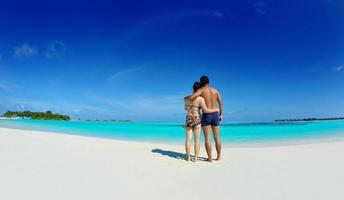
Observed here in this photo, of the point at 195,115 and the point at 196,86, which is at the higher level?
the point at 196,86

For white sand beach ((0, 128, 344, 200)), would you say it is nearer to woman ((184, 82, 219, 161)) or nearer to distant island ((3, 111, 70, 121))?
woman ((184, 82, 219, 161))

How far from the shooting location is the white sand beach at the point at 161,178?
2.94 metres

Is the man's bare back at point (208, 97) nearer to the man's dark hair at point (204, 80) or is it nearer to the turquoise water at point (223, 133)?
the man's dark hair at point (204, 80)

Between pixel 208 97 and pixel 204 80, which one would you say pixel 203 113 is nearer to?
pixel 208 97

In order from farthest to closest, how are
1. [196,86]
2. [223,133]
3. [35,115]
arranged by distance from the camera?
[35,115] < [223,133] < [196,86]

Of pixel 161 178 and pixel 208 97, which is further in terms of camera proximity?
pixel 208 97

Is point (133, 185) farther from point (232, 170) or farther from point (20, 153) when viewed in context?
point (20, 153)

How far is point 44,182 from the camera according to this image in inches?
129

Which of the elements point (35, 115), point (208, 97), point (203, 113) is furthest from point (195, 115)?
point (35, 115)

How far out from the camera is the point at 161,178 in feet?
12.2

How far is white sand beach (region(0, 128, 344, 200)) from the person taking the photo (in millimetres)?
2939

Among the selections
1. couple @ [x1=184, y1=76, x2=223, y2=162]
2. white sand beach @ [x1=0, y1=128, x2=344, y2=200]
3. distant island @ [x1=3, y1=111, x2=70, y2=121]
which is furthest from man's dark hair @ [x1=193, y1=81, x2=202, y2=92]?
distant island @ [x1=3, y1=111, x2=70, y2=121]

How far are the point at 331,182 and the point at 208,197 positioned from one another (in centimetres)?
220

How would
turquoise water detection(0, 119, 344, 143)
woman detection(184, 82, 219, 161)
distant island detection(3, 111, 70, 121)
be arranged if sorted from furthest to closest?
distant island detection(3, 111, 70, 121), turquoise water detection(0, 119, 344, 143), woman detection(184, 82, 219, 161)
